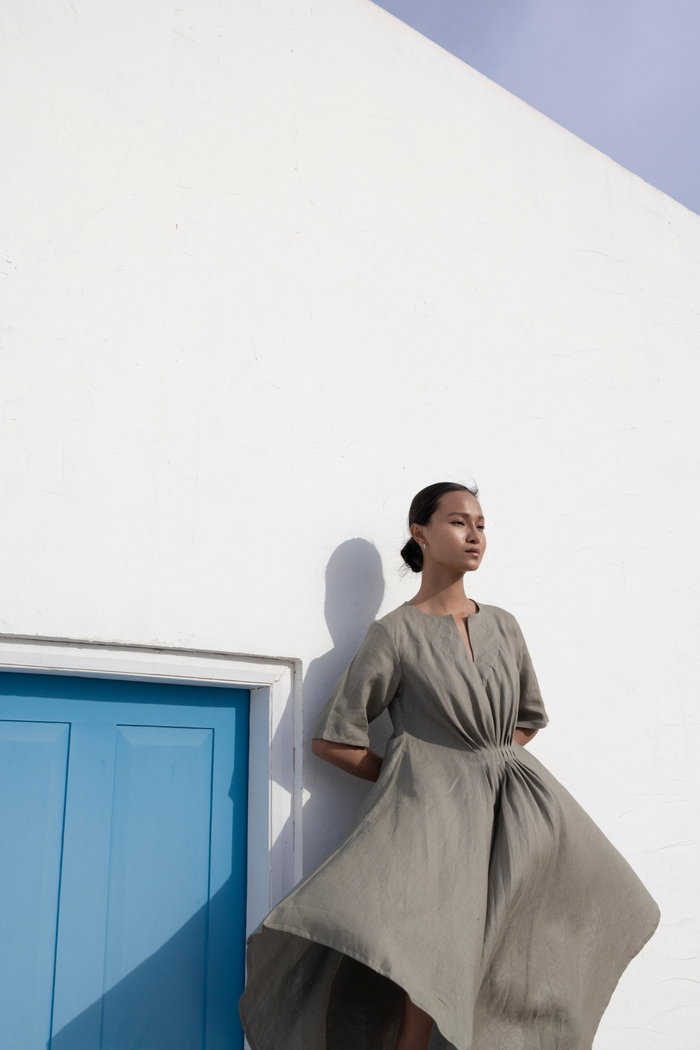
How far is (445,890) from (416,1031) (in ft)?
0.95

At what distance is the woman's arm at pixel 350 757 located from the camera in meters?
1.86

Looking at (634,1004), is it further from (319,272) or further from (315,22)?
(315,22)

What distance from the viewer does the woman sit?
4.90 feet

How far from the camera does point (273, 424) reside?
2229 mm

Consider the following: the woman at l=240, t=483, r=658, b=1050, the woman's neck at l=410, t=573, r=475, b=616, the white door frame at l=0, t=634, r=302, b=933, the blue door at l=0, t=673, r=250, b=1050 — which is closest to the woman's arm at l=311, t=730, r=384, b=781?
the woman at l=240, t=483, r=658, b=1050

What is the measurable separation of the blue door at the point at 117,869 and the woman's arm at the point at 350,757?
0.94ft

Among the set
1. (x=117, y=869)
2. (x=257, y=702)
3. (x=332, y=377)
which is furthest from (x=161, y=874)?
(x=332, y=377)

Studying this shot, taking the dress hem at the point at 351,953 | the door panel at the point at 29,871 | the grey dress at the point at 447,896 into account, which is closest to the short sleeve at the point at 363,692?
the grey dress at the point at 447,896

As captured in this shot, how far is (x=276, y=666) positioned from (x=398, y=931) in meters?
0.74

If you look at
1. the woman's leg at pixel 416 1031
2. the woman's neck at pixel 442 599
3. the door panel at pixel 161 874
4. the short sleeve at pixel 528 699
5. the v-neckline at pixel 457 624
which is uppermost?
the woman's neck at pixel 442 599

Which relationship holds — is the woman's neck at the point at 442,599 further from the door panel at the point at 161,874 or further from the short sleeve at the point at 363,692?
the door panel at the point at 161,874

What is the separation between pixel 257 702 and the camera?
209 cm

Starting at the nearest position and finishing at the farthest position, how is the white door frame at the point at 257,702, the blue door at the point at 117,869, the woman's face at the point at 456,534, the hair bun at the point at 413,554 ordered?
the blue door at the point at 117,869, the white door frame at the point at 257,702, the woman's face at the point at 456,534, the hair bun at the point at 413,554

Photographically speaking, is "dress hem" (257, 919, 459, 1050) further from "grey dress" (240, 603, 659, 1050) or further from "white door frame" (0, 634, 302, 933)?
"white door frame" (0, 634, 302, 933)
